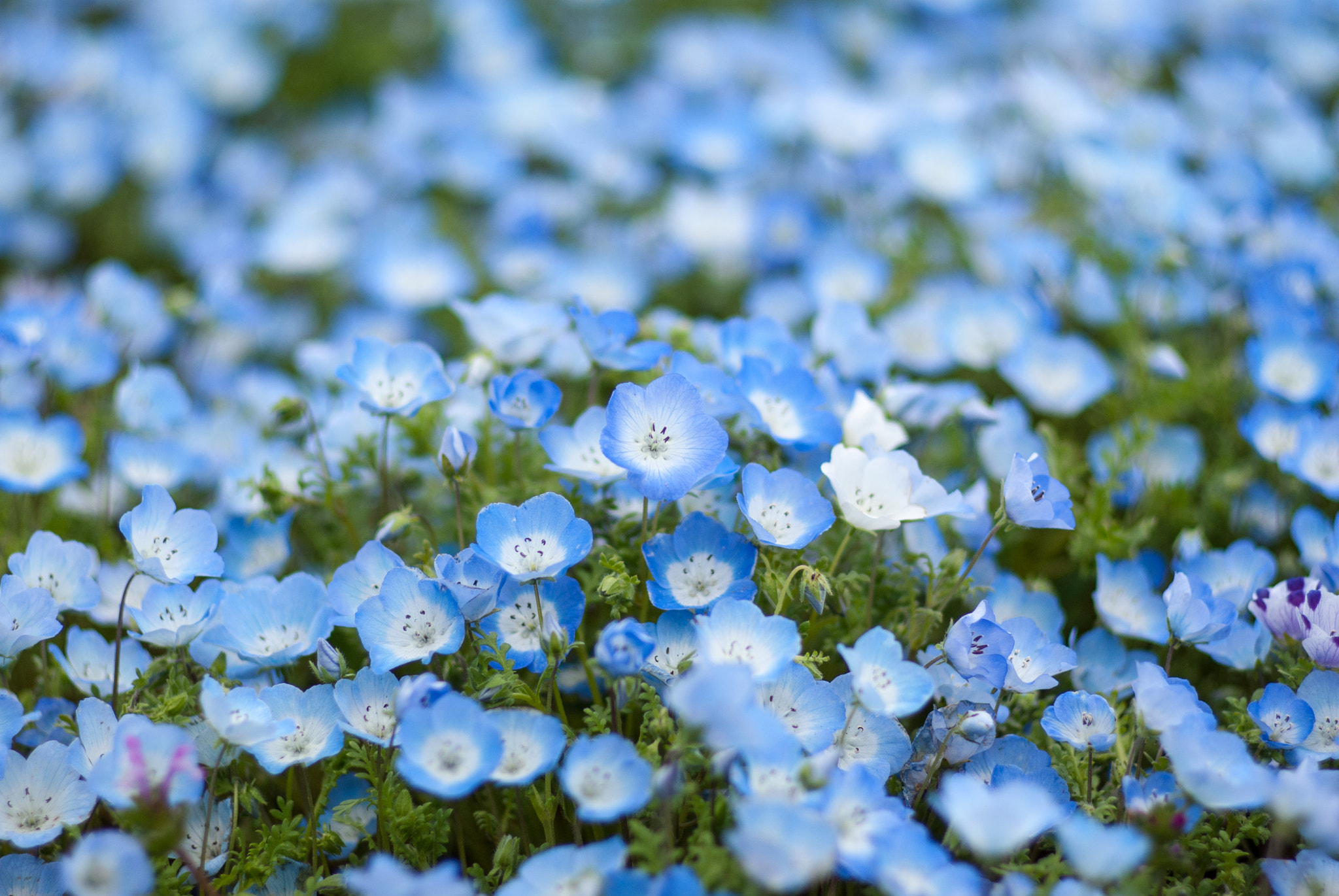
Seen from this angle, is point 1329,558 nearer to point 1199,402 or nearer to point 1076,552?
point 1076,552

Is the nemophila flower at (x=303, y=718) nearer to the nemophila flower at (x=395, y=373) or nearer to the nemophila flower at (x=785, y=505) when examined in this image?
the nemophila flower at (x=395, y=373)

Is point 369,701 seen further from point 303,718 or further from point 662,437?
point 662,437

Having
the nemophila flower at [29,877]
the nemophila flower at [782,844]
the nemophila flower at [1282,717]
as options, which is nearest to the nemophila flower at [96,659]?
the nemophila flower at [29,877]

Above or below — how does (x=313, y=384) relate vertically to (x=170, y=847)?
below

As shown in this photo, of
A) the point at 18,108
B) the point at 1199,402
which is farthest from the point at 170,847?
the point at 18,108

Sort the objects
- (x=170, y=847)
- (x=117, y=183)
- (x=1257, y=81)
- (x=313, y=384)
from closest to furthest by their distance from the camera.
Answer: (x=170, y=847) < (x=313, y=384) < (x=1257, y=81) < (x=117, y=183)

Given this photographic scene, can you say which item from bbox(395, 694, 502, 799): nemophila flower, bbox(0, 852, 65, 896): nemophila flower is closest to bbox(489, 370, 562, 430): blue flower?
bbox(395, 694, 502, 799): nemophila flower
